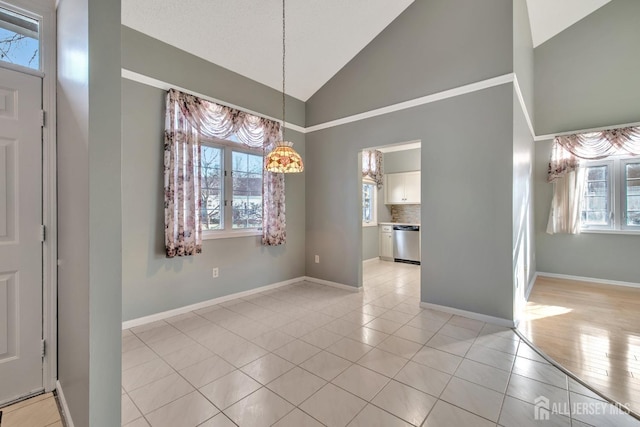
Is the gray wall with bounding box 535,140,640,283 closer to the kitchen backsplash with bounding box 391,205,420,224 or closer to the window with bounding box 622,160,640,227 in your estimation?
the window with bounding box 622,160,640,227

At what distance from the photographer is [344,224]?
438 centimetres

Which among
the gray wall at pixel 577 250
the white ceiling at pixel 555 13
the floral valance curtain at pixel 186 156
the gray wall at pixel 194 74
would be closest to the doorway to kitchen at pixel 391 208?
the gray wall at pixel 577 250

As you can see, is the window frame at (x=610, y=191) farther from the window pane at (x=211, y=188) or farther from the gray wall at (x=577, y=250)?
the window pane at (x=211, y=188)

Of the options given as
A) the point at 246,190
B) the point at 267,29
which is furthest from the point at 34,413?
the point at 267,29

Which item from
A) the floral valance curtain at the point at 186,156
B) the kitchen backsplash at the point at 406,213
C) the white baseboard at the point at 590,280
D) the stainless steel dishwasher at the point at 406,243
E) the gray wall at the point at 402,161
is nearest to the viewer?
the floral valance curtain at the point at 186,156

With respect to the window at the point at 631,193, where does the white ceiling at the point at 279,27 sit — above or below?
above

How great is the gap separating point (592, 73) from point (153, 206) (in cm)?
698

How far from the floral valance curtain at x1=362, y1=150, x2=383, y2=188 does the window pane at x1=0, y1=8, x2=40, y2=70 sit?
17.4ft

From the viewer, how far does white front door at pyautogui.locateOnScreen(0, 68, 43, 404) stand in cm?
180

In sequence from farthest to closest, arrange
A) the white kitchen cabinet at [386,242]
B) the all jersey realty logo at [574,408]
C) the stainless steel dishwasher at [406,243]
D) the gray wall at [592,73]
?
the white kitchen cabinet at [386,242] < the stainless steel dishwasher at [406,243] < the gray wall at [592,73] < the all jersey realty logo at [574,408]

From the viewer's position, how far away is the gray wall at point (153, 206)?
9.59 ft

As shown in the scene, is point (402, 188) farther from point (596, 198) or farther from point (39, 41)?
point (39, 41)

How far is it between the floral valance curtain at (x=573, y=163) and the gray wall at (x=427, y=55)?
9.68 ft

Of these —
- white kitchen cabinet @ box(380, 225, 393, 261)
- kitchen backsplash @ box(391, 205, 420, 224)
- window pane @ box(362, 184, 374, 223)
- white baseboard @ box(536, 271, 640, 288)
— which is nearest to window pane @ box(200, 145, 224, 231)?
window pane @ box(362, 184, 374, 223)
